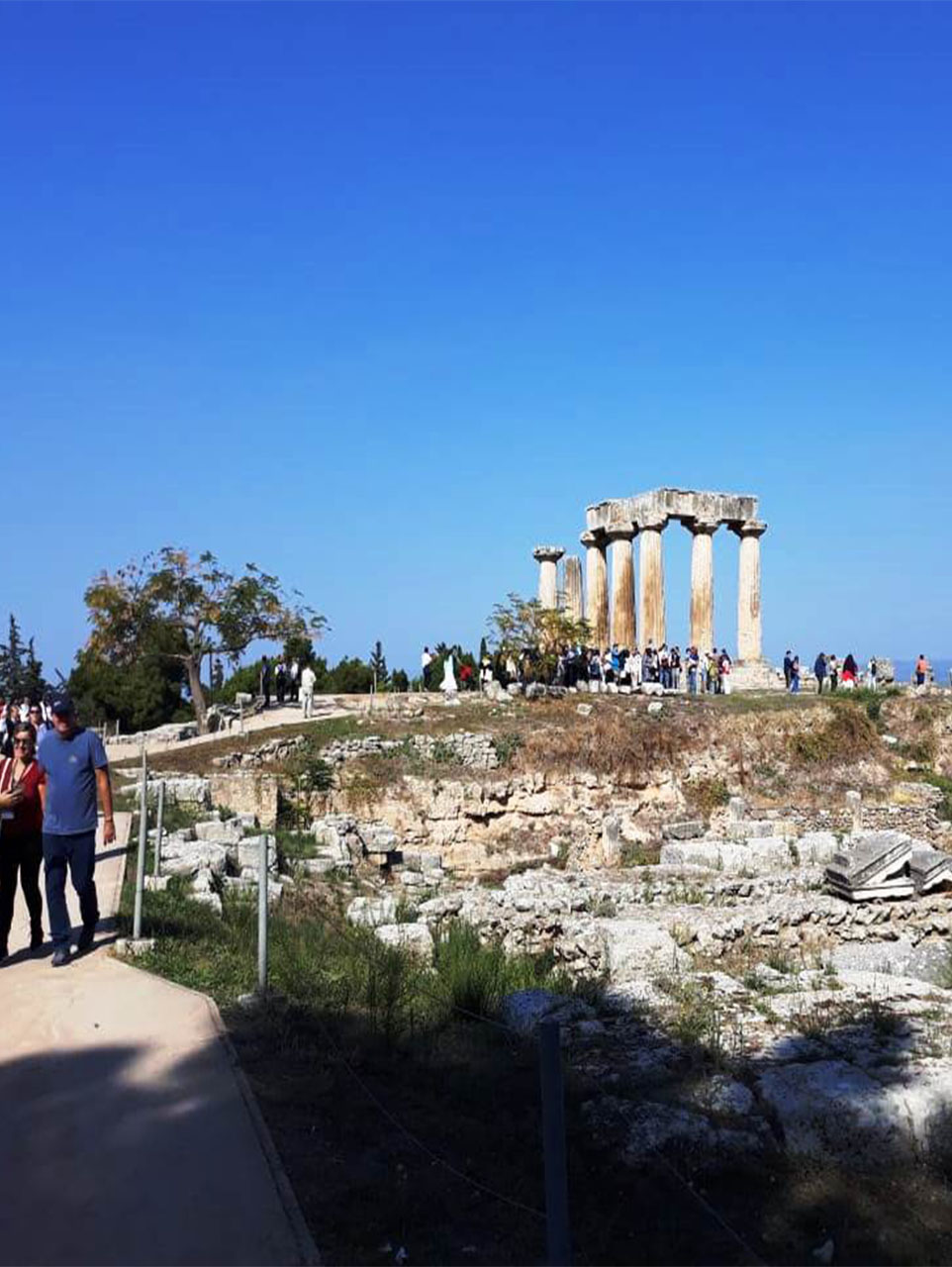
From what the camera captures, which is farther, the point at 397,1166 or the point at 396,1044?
the point at 396,1044

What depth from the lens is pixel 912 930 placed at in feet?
45.1

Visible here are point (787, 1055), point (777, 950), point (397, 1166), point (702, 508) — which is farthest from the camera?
point (702, 508)

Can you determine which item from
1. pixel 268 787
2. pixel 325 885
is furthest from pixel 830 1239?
pixel 268 787

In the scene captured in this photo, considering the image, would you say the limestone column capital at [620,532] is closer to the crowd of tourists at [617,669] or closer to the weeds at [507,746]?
the crowd of tourists at [617,669]

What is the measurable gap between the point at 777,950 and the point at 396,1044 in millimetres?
6984

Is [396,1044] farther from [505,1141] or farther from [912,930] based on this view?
[912,930]

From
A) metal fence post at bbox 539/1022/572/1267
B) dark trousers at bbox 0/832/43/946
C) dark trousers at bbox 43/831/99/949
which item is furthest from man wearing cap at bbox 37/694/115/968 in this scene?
metal fence post at bbox 539/1022/572/1267

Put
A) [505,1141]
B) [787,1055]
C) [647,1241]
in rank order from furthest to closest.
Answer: [787,1055] < [505,1141] < [647,1241]

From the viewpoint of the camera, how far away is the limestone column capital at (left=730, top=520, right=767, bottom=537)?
3597 centimetres

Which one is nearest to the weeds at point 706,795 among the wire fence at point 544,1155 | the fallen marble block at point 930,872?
the fallen marble block at point 930,872

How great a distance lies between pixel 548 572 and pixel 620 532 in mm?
3188

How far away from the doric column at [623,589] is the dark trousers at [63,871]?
28.6 metres

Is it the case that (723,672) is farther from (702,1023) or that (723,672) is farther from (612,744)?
(702,1023)

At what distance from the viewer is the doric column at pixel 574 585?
38.0 m
